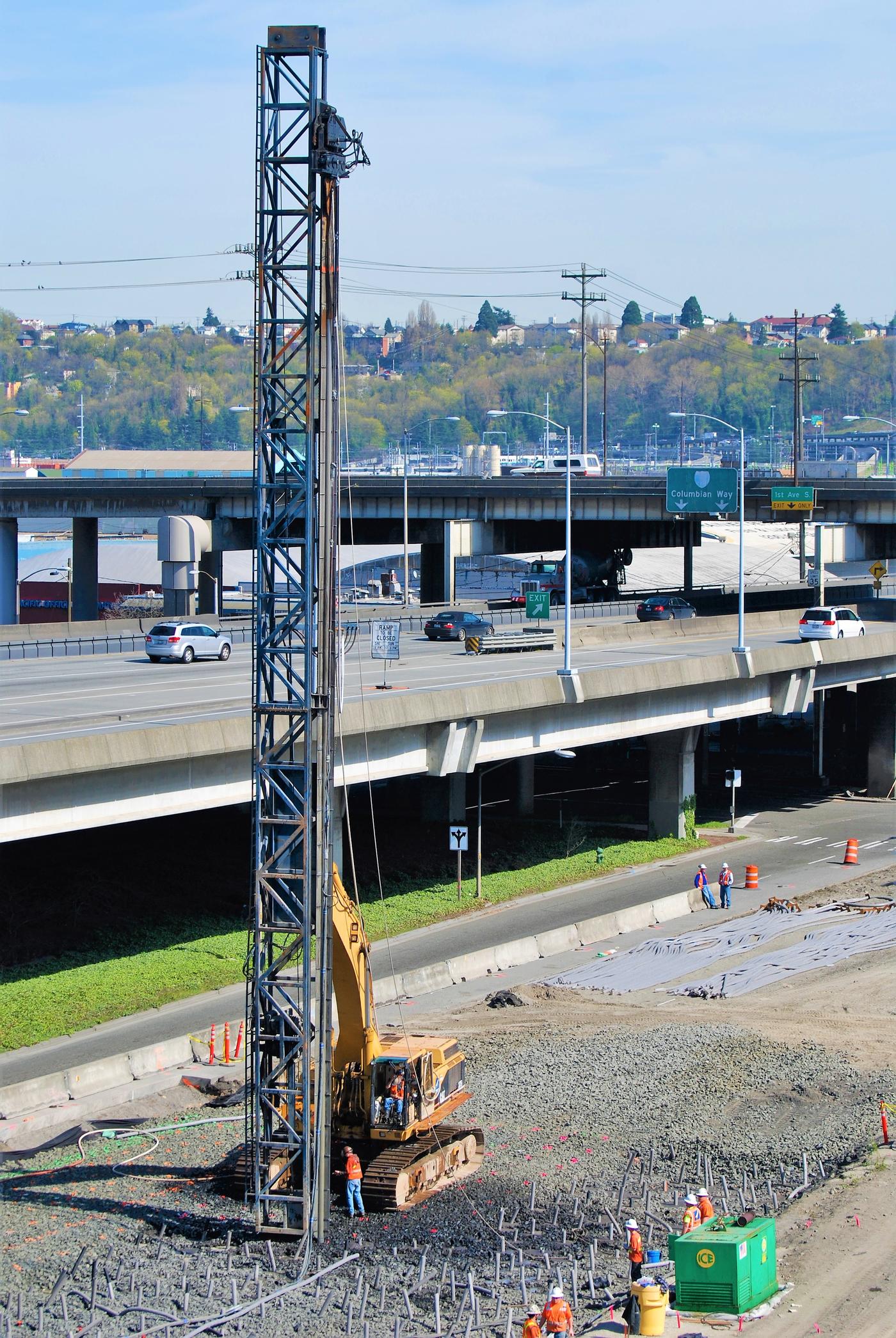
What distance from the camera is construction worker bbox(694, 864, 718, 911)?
44.2 m

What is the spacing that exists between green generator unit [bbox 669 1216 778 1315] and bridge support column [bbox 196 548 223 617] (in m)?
79.4

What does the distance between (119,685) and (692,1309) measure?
3070cm

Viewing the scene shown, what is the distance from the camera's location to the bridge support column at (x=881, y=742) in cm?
6425

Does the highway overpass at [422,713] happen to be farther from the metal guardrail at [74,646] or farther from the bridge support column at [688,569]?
the bridge support column at [688,569]

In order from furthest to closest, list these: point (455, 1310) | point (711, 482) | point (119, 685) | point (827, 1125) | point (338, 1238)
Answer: point (711, 482) < point (119, 685) < point (827, 1125) < point (338, 1238) < point (455, 1310)

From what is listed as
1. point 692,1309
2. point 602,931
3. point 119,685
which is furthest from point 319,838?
point 119,685

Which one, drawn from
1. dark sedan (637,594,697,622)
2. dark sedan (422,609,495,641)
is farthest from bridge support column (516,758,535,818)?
dark sedan (637,594,697,622)

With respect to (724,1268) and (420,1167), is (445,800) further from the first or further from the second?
(724,1268)

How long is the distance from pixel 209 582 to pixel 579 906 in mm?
59704

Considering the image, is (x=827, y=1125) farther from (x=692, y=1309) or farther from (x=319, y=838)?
(x=319, y=838)

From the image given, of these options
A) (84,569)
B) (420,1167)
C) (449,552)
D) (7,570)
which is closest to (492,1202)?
(420,1167)

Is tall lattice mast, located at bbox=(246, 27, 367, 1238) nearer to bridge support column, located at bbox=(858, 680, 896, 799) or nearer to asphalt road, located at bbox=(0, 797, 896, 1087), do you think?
asphalt road, located at bbox=(0, 797, 896, 1087)

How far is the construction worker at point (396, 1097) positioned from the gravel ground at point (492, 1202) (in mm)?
1396

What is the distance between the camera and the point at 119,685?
4625 centimetres
